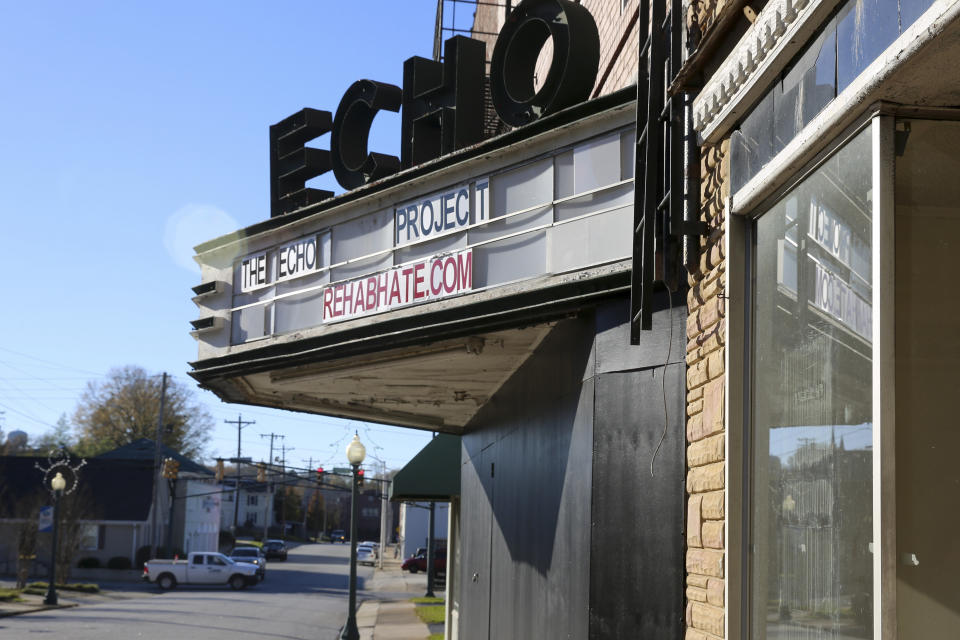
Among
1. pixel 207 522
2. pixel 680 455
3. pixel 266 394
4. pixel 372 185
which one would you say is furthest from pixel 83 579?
pixel 680 455

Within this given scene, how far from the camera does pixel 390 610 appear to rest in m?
33.6

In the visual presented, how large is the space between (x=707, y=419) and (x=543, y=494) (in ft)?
13.2

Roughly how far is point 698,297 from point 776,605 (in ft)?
6.19

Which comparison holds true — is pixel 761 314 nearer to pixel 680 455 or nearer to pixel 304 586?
pixel 680 455

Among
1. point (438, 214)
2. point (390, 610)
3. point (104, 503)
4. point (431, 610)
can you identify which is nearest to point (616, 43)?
point (438, 214)

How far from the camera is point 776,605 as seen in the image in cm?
483

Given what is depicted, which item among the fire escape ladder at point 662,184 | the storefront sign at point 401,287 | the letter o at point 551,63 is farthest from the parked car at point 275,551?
the fire escape ladder at point 662,184

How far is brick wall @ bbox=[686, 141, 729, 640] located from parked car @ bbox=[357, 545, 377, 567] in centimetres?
7747

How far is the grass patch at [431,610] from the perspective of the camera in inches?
1161

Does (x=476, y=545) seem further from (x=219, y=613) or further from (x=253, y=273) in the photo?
(x=219, y=613)

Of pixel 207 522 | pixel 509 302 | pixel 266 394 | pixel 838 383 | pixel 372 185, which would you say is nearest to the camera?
pixel 838 383

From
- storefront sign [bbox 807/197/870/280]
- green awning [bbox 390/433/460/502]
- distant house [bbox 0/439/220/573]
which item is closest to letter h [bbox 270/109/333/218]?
storefront sign [bbox 807/197/870/280]

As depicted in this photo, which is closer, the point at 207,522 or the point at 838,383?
the point at 838,383

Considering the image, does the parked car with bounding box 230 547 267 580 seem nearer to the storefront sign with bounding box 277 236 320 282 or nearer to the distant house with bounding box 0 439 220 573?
the distant house with bounding box 0 439 220 573
